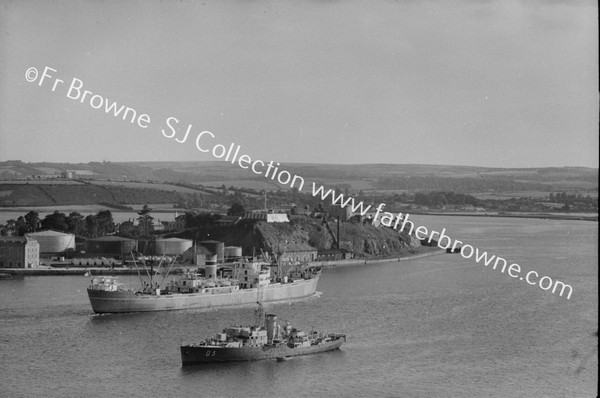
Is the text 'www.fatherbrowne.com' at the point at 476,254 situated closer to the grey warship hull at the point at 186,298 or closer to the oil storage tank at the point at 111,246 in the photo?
the grey warship hull at the point at 186,298

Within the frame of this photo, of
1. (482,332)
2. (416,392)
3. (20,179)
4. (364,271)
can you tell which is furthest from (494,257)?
(20,179)

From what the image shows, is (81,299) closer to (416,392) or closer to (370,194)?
(416,392)

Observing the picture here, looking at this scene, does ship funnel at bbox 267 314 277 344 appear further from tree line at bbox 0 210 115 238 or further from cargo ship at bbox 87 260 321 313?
tree line at bbox 0 210 115 238

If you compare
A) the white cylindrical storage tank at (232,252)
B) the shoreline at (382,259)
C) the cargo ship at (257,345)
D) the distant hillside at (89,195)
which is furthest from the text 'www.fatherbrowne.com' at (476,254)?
the cargo ship at (257,345)

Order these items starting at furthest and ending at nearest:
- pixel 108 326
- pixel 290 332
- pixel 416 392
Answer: pixel 108 326, pixel 290 332, pixel 416 392

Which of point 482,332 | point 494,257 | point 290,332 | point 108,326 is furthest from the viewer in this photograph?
point 494,257

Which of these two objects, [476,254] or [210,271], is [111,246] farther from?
[476,254]

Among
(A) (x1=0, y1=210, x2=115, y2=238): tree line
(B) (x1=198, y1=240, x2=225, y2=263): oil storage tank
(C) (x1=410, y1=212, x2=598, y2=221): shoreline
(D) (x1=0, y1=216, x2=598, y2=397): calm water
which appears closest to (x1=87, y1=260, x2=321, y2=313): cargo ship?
(D) (x1=0, y1=216, x2=598, y2=397): calm water
